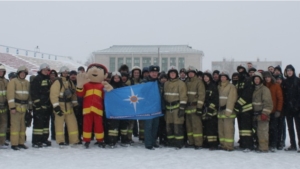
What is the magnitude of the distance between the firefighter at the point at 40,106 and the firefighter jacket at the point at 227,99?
4.70 metres

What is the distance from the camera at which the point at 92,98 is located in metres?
8.66

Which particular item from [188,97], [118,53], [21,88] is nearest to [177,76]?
[188,97]

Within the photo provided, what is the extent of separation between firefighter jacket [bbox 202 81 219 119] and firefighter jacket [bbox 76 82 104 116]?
2.88 metres

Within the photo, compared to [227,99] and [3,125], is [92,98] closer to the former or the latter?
[3,125]

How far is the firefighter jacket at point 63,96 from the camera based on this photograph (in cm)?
851

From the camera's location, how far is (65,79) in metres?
9.05

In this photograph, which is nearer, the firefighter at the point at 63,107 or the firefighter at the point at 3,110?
the firefighter at the point at 3,110

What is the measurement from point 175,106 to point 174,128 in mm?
602

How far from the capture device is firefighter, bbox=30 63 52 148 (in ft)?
27.9

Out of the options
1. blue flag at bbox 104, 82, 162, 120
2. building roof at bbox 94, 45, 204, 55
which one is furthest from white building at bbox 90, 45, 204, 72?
blue flag at bbox 104, 82, 162, 120

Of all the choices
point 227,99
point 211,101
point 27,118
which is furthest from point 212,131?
point 27,118

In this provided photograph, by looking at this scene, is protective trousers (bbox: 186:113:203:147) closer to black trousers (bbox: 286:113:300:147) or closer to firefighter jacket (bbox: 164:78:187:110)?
firefighter jacket (bbox: 164:78:187:110)

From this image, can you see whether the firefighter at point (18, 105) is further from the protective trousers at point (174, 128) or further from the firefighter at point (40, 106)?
the protective trousers at point (174, 128)

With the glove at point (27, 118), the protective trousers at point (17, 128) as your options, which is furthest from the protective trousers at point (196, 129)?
the protective trousers at point (17, 128)
